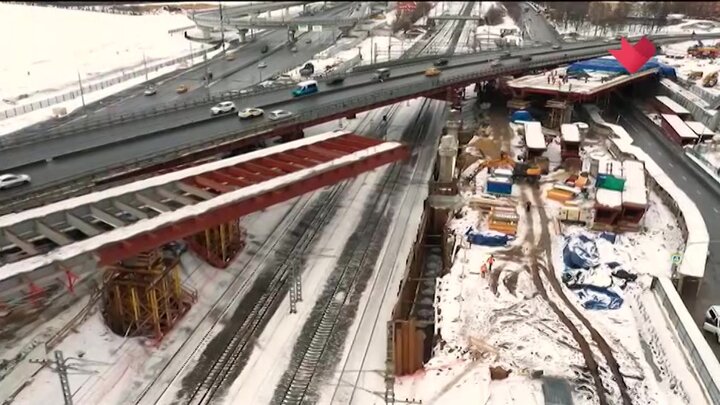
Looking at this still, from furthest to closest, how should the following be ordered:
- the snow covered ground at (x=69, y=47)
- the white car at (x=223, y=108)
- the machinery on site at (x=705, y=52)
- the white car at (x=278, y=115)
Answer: the machinery on site at (x=705, y=52), the snow covered ground at (x=69, y=47), the white car at (x=223, y=108), the white car at (x=278, y=115)

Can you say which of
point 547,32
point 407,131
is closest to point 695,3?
point 547,32

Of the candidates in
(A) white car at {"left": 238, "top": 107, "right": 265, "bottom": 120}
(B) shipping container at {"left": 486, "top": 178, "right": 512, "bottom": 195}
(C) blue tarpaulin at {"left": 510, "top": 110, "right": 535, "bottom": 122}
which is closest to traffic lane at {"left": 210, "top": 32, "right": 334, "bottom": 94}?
(A) white car at {"left": 238, "top": 107, "right": 265, "bottom": 120}

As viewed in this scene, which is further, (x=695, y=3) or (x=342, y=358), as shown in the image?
(x=695, y=3)

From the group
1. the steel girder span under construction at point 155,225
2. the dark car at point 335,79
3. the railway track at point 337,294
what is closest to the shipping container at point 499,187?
the railway track at point 337,294

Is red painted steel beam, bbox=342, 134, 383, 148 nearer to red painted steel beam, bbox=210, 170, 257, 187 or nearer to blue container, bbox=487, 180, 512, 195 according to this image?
red painted steel beam, bbox=210, 170, 257, 187

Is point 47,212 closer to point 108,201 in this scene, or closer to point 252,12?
point 108,201

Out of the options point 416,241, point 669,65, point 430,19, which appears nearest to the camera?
point 416,241

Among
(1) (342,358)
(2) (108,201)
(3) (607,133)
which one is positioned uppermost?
(2) (108,201)

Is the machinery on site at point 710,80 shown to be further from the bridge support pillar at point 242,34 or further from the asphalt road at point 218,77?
the bridge support pillar at point 242,34
